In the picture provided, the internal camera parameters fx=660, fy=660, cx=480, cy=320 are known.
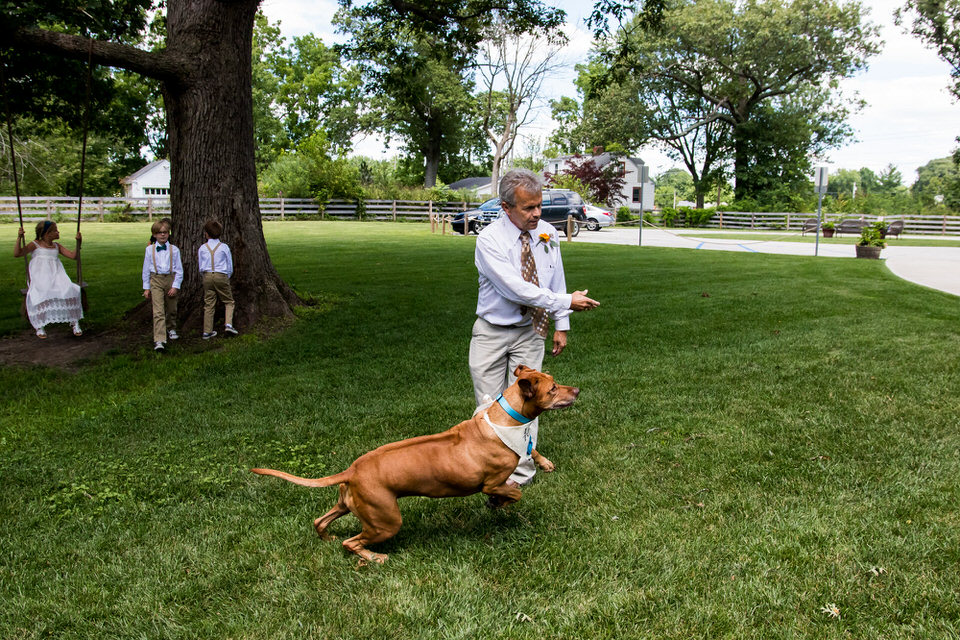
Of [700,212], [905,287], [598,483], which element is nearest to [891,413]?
[598,483]

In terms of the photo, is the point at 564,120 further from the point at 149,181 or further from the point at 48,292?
the point at 48,292

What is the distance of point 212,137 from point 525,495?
716 centimetres

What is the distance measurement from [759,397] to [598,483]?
2.55 meters

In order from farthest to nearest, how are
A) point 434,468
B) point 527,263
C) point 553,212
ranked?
point 553,212
point 527,263
point 434,468

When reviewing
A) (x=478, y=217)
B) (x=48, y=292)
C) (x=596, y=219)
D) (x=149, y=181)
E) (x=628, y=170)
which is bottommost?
(x=48, y=292)

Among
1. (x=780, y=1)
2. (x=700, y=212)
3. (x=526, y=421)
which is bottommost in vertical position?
(x=526, y=421)

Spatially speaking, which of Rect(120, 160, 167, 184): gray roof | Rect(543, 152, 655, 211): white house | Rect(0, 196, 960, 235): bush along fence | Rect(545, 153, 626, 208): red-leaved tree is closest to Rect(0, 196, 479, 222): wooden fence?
Rect(0, 196, 960, 235): bush along fence

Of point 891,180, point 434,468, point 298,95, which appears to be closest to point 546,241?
point 434,468

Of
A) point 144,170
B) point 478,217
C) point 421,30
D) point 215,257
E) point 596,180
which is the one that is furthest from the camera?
point 144,170

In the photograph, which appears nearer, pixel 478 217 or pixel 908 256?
pixel 908 256

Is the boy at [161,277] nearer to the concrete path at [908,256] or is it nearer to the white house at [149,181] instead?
the concrete path at [908,256]

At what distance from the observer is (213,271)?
28.2ft

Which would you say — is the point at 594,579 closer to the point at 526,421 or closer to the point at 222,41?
the point at 526,421

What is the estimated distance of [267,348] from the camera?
840 centimetres
